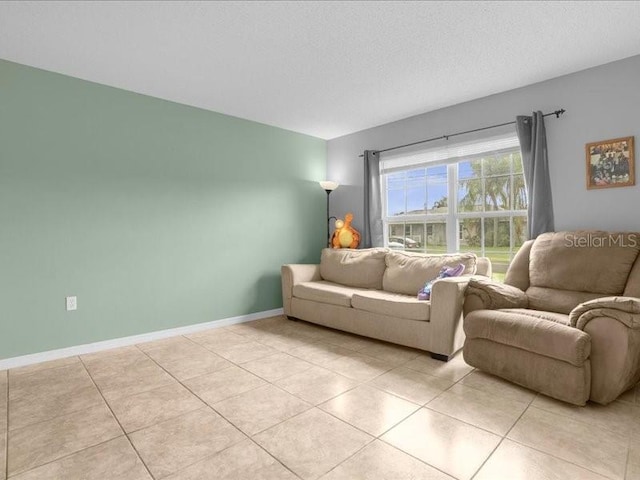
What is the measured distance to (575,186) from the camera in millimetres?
2949

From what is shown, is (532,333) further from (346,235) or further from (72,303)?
(72,303)

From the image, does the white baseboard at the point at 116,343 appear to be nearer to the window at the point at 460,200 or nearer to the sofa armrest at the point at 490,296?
the window at the point at 460,200

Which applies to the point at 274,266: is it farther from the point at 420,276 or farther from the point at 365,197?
the point at 420,276

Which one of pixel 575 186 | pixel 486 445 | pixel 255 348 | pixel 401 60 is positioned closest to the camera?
pixel 486 445

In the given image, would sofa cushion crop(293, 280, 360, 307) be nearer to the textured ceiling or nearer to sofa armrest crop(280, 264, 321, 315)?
sofa armrest crop(280, 264, 321, 315)

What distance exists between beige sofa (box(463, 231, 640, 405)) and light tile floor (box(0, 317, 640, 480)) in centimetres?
16

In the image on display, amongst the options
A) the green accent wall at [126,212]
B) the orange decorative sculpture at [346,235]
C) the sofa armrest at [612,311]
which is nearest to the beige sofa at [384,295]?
the orange decorative sculpture at [346,235]

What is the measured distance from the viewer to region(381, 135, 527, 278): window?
340 cm

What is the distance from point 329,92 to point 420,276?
6.64 feet

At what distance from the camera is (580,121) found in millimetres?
2914

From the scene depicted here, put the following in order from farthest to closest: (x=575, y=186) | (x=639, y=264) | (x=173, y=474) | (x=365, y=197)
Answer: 1. (x=365, y=197)
2. (x=575, y=186)
3. (x=639, y=264)
4. (x=173, y=474)

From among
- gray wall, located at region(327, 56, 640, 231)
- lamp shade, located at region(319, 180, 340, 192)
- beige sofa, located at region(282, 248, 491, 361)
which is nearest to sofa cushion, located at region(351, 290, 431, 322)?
beige sofa, located at region(282, 248, 491, 361)

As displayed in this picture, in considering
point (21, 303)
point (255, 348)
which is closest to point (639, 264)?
point (255, 348)

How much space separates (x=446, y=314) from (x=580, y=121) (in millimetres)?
2013
